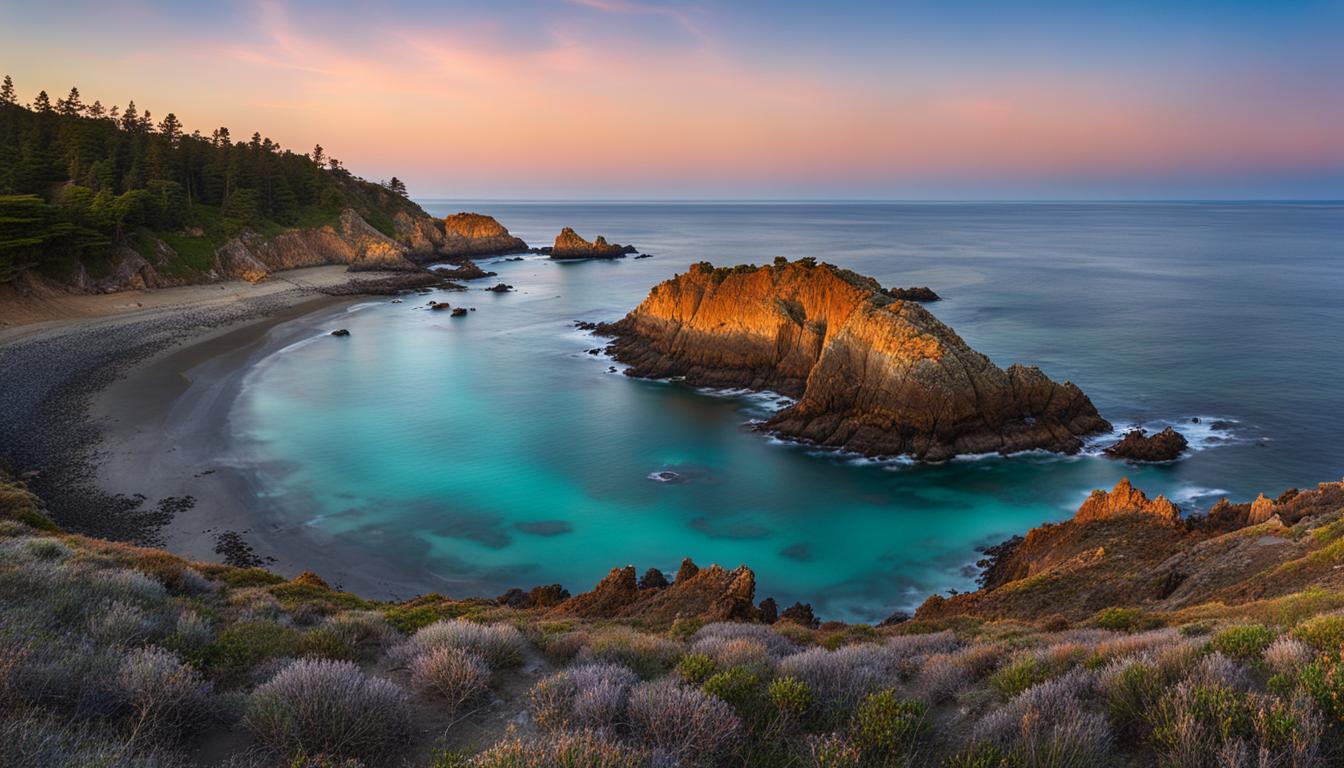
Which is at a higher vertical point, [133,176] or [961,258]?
[133,176]

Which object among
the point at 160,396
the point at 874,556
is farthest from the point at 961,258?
the point at 160,396

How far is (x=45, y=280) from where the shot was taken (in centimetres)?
6047

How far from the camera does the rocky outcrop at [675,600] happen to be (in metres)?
16.8

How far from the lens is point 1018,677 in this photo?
792cm

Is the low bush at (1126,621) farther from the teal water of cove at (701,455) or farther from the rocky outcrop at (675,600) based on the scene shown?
the teal water of cove at (701,455)

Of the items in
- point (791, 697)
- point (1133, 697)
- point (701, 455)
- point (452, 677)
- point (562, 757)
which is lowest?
point (701, 455)

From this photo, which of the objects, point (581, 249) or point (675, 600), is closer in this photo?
point (675, 600)

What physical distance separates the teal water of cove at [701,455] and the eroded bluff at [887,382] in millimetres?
1771

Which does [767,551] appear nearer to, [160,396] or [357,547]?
[357,547]

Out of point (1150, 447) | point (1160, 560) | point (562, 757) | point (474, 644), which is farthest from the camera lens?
point (1150, 447)

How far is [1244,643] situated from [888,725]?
4.71 m

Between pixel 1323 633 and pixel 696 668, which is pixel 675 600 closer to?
pixel 696 668

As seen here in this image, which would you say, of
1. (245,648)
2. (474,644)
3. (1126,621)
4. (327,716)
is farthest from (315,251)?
(1126,621)

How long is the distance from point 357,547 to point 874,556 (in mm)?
20225
